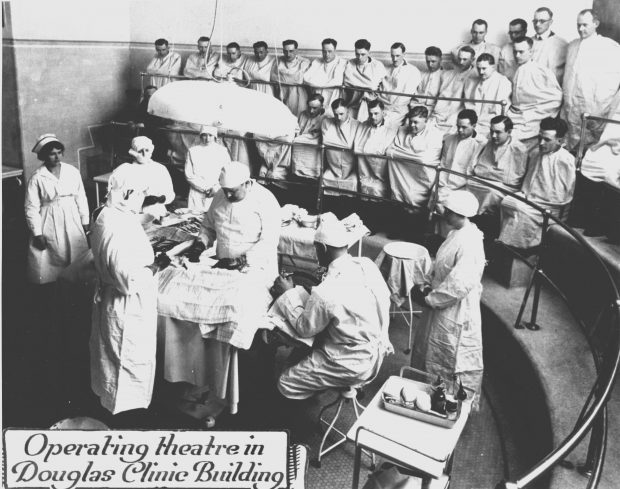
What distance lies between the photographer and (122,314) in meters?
4.29

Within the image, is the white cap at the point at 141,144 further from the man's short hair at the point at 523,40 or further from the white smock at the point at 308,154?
the man's short hair at the point at 523,40

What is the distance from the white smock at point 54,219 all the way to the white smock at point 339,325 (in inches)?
135

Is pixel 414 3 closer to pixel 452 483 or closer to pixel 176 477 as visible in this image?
pixel 452 483

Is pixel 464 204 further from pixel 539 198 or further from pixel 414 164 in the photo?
pixel 414 164

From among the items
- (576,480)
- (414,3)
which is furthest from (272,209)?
(414,3)

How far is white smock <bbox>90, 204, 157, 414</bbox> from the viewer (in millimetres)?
4160

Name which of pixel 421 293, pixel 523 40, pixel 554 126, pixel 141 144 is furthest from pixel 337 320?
pixel 523 40

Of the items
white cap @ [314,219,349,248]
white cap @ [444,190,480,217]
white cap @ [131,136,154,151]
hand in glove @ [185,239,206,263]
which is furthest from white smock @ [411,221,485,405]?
white cap @ [131,136,154,151]

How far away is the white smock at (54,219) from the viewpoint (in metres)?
6.31

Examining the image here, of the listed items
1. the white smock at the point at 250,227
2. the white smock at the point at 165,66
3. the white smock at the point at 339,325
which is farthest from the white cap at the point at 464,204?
the white smock at the point at 165,66

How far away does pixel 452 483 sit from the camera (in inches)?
164

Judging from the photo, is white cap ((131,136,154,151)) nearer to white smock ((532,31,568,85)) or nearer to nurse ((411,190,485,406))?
nurse ((411,190,485,406))

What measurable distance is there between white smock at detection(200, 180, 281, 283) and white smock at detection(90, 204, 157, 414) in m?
0.92

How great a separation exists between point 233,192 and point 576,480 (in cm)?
321
